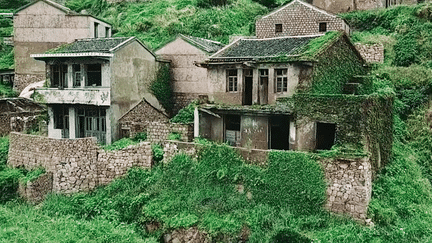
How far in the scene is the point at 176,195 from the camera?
21.4m

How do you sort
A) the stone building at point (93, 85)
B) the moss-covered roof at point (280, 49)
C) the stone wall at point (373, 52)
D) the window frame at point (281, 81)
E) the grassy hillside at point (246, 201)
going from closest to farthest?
the grassy hillside at point (246, 201), the moss-covered roof at point (280, 49), the window frame at point (281, 81), the stone building at point (93, 85), the stone wall at point (373, 52)

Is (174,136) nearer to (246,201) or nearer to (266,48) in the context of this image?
(246,201)

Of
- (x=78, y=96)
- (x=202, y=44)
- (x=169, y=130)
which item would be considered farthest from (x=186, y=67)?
(x=78, y=96)

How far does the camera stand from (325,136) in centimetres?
2172

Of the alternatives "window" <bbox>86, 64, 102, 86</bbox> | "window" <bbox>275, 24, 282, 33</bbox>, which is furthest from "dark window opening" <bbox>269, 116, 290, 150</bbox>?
"window" <bbox>275, 24, 282, 33</bbox>

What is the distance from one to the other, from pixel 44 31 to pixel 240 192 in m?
23.6

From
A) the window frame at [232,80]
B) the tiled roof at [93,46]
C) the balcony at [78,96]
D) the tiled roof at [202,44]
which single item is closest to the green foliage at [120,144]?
the balcony at [78,96]

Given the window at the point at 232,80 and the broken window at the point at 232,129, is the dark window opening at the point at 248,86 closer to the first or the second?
the window at the point at 232,80

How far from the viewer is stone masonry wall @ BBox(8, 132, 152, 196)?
2320 cm

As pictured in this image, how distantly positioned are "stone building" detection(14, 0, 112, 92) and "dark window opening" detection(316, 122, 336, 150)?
21816 mm

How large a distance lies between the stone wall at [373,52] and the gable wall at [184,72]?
437 inches

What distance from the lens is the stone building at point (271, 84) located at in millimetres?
21844

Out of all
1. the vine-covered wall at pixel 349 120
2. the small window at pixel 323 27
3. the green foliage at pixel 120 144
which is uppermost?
the small window at pixel 323 27

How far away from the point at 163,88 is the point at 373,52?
14538 millimetres
